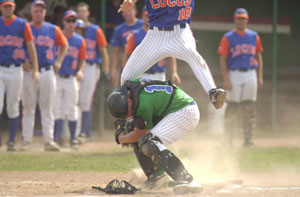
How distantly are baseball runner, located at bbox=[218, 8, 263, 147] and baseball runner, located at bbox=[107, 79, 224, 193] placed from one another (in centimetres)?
447

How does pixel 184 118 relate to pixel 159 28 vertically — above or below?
below

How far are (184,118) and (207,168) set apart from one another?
5.47ft

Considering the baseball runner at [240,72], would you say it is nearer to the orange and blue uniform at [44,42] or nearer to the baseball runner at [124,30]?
the baseball runner at [124,30]

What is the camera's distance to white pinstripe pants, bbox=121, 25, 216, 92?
20.0 feet

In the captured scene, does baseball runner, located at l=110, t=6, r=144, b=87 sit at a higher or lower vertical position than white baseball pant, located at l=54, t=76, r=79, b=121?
higher

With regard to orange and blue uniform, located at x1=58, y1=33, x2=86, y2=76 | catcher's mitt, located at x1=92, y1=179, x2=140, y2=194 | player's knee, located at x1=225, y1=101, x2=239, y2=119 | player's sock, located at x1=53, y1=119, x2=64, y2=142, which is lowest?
player's sock, located at x1=53, y1=119, x2=64, y2=142

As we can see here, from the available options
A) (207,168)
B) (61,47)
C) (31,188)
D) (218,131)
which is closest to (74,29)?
(61,47)

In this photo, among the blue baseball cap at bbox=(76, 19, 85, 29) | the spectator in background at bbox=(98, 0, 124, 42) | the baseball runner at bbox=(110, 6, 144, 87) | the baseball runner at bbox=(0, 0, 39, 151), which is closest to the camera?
the baseball runner at bbox=(0, 0, 39, 151)

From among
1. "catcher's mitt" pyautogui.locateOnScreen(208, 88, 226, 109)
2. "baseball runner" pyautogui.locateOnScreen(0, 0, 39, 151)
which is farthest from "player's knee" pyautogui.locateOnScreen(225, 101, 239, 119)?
"catcher's mitt" pyautogui.locateOnScreen(208, 88, 226, 109)

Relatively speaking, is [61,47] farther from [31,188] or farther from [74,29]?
[31,188]

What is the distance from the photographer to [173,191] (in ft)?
17.6

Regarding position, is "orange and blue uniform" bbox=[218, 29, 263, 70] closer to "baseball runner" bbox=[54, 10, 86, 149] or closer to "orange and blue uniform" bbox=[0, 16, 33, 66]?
"baseball runner" bbox=[54, 10, 86, 149]

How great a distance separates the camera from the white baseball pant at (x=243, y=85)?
33.3 feet

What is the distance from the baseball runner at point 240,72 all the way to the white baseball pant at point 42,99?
257 cm
